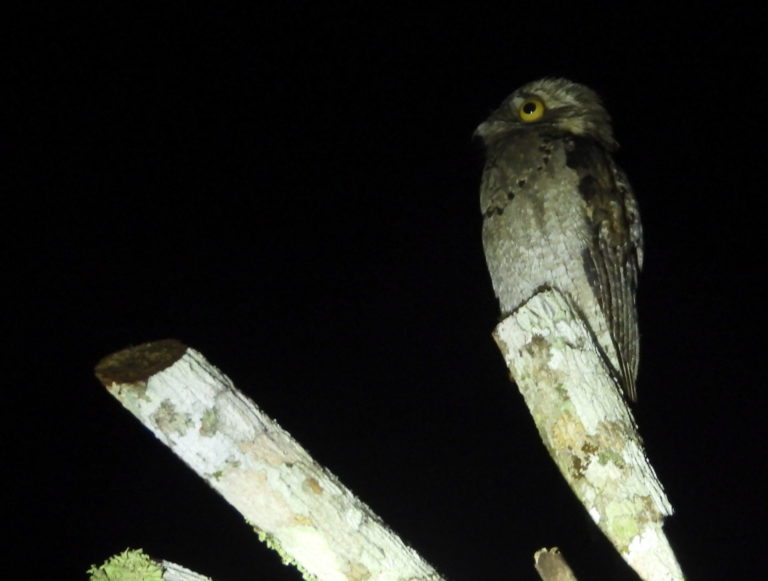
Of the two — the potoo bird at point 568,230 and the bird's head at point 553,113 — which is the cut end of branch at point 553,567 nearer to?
the potoo bird at point 568,230

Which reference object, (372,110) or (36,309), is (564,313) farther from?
(372,110)

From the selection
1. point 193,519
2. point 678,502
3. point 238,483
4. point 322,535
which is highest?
point 238,483

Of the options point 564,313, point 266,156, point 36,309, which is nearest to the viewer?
point 564,313

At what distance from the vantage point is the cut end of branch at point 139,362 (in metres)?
0.94

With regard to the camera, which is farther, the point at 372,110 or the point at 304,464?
the point at 372,110

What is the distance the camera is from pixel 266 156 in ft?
13.7

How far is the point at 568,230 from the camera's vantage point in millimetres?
2154

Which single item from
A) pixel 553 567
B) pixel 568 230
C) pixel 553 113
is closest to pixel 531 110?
pixel 553 113

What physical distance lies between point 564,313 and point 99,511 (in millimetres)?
2953

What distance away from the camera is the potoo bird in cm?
214

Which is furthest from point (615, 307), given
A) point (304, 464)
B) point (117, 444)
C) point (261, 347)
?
point (117, 444)

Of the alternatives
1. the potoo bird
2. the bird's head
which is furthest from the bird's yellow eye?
the potoo bird

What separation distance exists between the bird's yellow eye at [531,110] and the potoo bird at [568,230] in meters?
0.10

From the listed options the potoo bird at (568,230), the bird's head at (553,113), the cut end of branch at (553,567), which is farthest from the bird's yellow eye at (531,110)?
the cut end of branch at (553,567)
